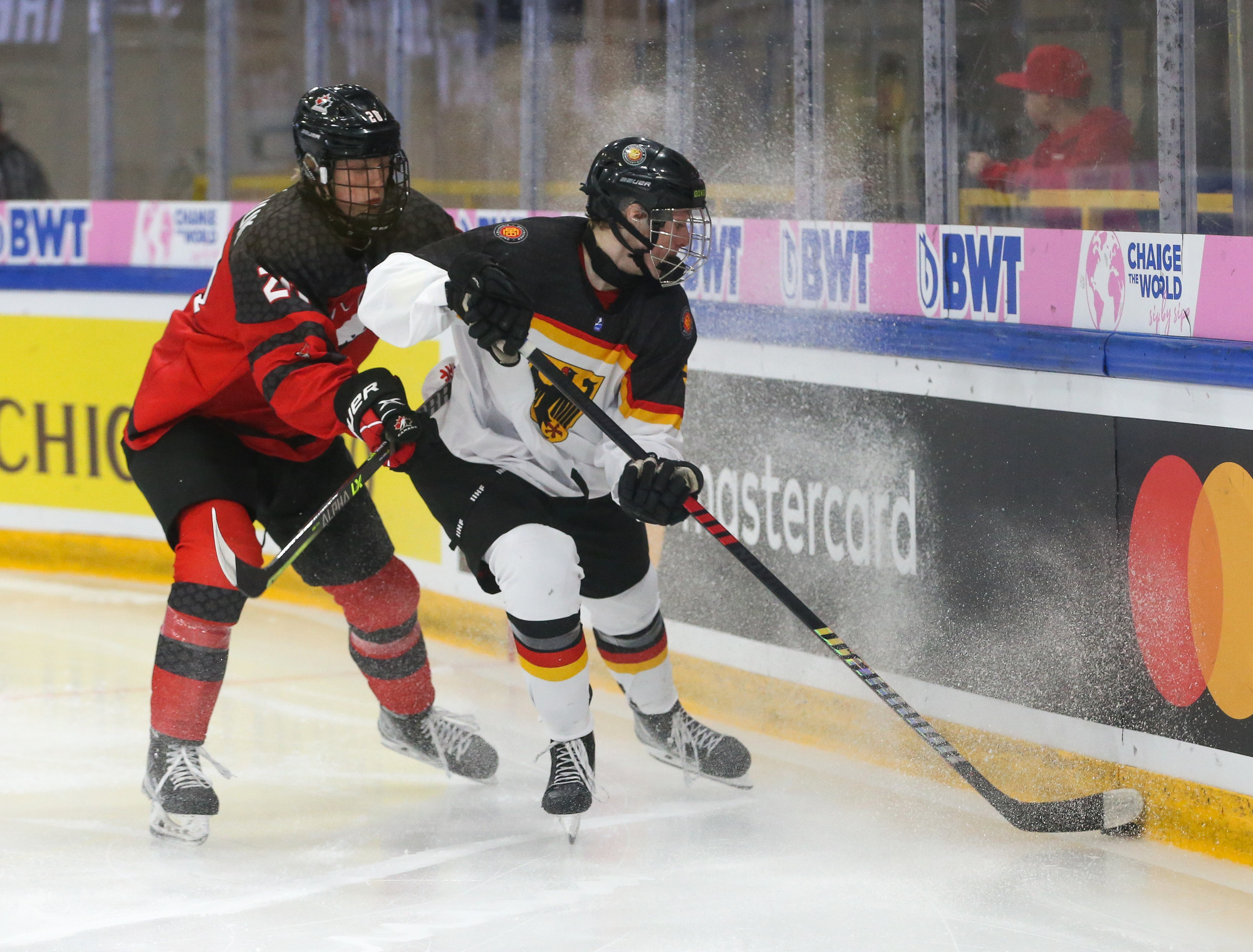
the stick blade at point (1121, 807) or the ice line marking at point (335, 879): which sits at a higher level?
the stick blade at point (1121, 807)

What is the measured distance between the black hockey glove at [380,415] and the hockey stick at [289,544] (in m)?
0.06

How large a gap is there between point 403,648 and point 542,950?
94 cm

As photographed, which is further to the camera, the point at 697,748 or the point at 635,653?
the point at 697,748

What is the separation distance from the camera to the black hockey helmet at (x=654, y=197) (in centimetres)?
269

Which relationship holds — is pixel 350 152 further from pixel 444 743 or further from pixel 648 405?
pixel 444 743

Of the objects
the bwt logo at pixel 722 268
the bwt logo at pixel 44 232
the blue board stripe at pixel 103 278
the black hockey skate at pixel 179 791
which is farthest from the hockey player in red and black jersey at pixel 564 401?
the bwt logo at pixel 44 232

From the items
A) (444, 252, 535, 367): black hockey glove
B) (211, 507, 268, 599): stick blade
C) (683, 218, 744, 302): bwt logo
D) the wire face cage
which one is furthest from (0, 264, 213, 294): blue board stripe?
the wire face cage

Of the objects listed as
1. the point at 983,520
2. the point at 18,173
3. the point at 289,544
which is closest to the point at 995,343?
the point at 983,520

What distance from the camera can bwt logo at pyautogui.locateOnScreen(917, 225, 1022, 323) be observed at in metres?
3.15

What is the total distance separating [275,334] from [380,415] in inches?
10.3

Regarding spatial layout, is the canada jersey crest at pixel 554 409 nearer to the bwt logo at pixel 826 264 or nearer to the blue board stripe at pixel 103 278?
the bwt logo at pixel 826 264

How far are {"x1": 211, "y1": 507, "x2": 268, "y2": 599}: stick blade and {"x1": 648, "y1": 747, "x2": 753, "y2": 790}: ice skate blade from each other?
91 centimetres

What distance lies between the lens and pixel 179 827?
291 centimetres

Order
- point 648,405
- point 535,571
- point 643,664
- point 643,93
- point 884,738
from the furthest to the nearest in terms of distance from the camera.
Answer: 1. point 643,93
2. point 884,738
3. point 643,664
4. point 648,405
5. point 535,571
